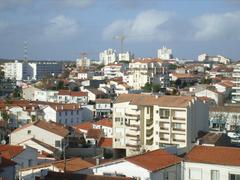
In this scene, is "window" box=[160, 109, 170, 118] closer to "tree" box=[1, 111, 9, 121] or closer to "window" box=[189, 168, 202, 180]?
"window" box=[189, 168, 202, 180]

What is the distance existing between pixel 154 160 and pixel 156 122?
1499cm

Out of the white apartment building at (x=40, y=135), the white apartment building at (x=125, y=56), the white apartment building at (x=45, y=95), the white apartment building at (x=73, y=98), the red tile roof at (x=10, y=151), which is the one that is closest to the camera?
the red tile roof at (x=10, y=151)

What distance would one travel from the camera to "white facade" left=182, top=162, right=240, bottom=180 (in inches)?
616

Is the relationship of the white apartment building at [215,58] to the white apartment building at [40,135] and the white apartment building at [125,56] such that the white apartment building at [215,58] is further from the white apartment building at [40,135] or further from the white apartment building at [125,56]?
the white apartment building at [40,135]

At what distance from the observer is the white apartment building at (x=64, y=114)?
4297 cm

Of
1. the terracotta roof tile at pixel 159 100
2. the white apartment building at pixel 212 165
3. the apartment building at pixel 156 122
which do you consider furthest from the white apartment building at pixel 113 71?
the white apartment building at pixel 212 165

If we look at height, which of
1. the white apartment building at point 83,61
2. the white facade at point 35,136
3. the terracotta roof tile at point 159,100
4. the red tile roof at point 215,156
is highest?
the white apartment building at point 83,61

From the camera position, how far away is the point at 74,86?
75.4 m

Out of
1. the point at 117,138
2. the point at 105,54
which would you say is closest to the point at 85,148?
the point at 117,138

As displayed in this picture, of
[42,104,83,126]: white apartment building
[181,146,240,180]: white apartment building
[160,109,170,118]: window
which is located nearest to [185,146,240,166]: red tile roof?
[181,146,240,180]: white apartment building

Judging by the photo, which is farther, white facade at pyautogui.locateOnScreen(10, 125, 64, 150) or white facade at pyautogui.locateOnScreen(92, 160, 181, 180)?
white facade at pyautogui.locateOnScreen(10, 125, 64, 150)

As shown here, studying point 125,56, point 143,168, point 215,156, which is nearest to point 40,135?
point 143,168

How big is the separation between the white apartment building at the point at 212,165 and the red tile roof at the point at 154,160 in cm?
53

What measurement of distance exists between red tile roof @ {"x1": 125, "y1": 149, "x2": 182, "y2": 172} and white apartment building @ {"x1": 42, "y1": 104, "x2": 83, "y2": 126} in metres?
26.2
